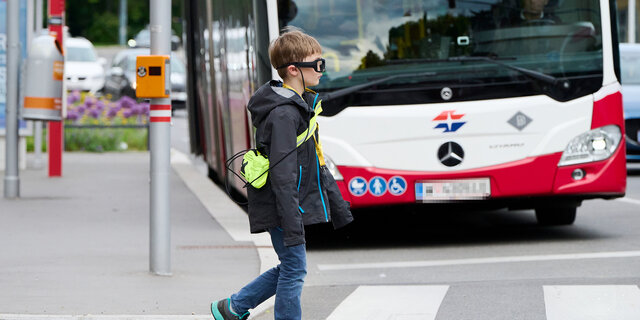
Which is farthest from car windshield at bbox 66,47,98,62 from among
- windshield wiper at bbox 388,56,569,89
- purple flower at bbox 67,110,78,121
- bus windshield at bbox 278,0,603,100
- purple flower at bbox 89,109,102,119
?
windshield wiper at bbox 388,56,569,89

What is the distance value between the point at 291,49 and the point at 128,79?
3206 centimetres

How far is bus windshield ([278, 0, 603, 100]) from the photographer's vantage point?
9.80 meters

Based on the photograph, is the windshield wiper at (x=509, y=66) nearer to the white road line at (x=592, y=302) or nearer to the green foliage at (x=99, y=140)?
the white road line at (x=592, y=302)

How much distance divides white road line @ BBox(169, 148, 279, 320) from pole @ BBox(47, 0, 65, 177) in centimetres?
163

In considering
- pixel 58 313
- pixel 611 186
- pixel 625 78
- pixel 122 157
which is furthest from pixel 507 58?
pixel 122 157

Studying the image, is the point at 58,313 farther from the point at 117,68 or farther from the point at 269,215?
the point at 117,68

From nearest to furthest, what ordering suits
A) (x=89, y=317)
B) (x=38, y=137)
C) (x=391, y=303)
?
(x=89, y=317)
(x=391, y=303)
(x=38, y=137)

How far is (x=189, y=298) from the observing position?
7.13m

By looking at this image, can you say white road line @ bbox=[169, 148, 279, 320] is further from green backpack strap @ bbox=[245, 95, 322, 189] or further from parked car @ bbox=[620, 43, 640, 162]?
parked car @ bbox=[620, 43, 640, 162]

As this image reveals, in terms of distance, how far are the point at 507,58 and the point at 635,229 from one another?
2094 millimetres

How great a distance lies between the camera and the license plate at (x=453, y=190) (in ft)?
32.0

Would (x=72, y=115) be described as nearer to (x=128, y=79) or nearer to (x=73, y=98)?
(x=73, y=98)

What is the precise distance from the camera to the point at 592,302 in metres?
7.05

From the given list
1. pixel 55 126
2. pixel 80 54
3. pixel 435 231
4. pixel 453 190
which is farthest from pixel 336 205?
pixel 80 54
